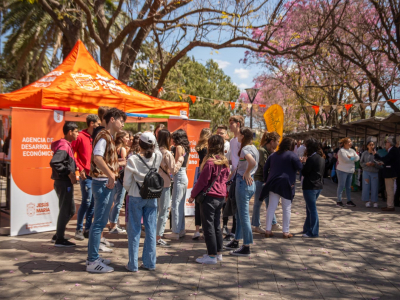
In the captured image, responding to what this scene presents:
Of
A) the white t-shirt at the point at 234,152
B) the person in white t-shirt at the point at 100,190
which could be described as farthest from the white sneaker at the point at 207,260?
the white t-shirt at the point at 234,152

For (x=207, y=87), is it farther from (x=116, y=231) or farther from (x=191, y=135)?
(x=116, y=231)

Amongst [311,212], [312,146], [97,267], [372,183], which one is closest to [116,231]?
[97,267]

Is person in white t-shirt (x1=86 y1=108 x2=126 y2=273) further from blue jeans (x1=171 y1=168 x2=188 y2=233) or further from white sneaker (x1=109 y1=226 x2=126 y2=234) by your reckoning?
white sneaker (x1=109 y1=226 x2=126 y2=234)

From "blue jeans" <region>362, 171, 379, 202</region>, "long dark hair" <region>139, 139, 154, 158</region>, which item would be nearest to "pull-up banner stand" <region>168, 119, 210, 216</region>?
"long dark hair" <region>139, 139, 154, 158</region>

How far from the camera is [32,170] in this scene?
263 inches

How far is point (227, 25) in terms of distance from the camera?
36.1 ft

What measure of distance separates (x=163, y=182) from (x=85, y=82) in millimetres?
4430

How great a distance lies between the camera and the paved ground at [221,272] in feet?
13.5

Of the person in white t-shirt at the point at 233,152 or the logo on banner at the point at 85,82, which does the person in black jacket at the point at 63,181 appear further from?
the logo on banner at the point at 85,82

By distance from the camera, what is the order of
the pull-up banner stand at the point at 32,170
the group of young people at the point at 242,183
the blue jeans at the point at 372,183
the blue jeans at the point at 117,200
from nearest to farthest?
1. the group of young people at the point at 242,183
2. the pull-up banner stand at the point at 32,170
3. the blue jeans at the point at 117,200
4. the blue jeans at the point at 372,183

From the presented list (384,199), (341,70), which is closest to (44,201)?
(384,199)

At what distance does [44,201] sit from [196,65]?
37451 millimetres

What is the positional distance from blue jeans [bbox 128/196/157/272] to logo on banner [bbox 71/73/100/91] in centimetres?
408

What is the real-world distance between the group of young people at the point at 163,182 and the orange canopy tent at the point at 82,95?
4.47 feet
